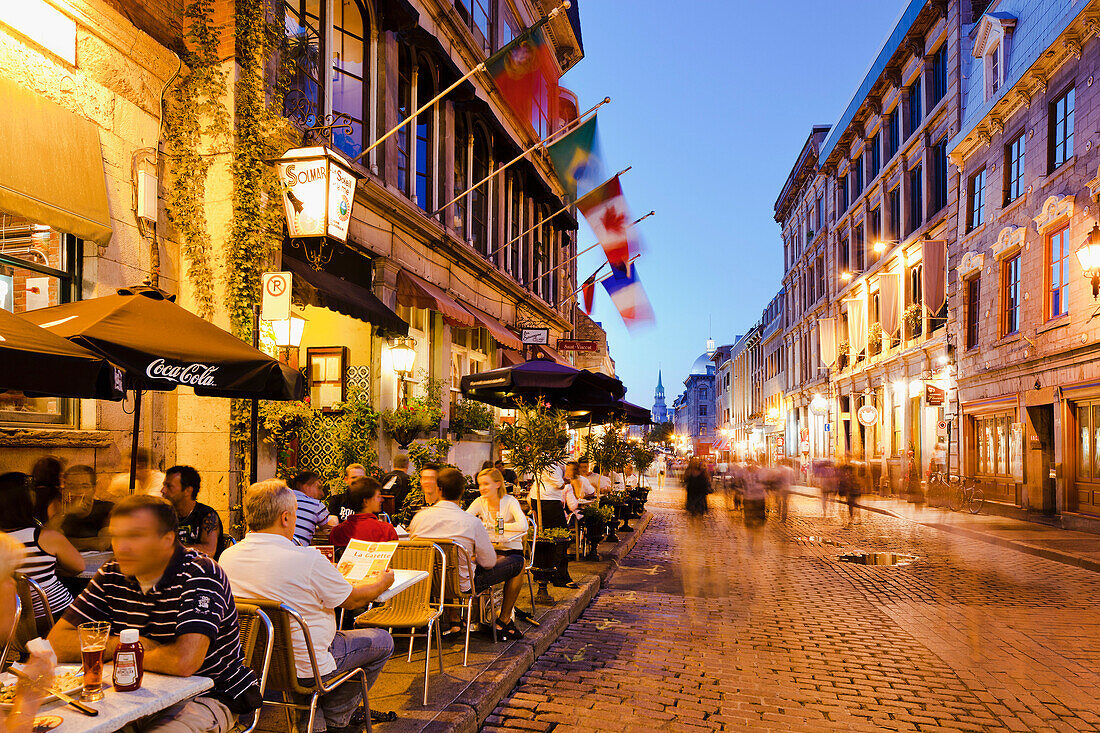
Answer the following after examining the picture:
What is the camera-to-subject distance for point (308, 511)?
6.60 metres

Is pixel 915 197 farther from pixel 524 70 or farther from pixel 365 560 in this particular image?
pixel 365 560

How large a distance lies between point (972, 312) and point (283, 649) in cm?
2401

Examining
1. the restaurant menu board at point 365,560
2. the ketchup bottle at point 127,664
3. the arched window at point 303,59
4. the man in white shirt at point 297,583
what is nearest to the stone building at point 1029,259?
the arched window at point 303,59

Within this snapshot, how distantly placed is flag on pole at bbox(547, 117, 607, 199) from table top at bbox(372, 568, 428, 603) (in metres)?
10.8

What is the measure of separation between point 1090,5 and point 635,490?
1405 cm

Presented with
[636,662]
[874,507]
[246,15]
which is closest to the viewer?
[636,662]

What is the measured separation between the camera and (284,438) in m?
9.30

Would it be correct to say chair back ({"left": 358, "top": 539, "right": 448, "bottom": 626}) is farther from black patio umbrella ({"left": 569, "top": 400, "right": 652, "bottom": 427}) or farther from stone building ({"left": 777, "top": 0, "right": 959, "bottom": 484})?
stone building ({"left": 777, "top": 0, "right": 959, "bottom": 484})

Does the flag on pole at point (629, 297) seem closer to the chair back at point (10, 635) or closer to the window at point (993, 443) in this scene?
the window at point (993, 443)

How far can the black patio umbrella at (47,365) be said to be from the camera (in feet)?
12.7

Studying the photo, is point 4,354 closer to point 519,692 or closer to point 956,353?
point 519,692

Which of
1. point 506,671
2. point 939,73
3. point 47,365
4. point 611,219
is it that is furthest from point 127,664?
point 939,73

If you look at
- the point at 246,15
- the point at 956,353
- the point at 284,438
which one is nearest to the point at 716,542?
the point at 284,438

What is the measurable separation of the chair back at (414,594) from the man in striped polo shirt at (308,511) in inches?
32.8
